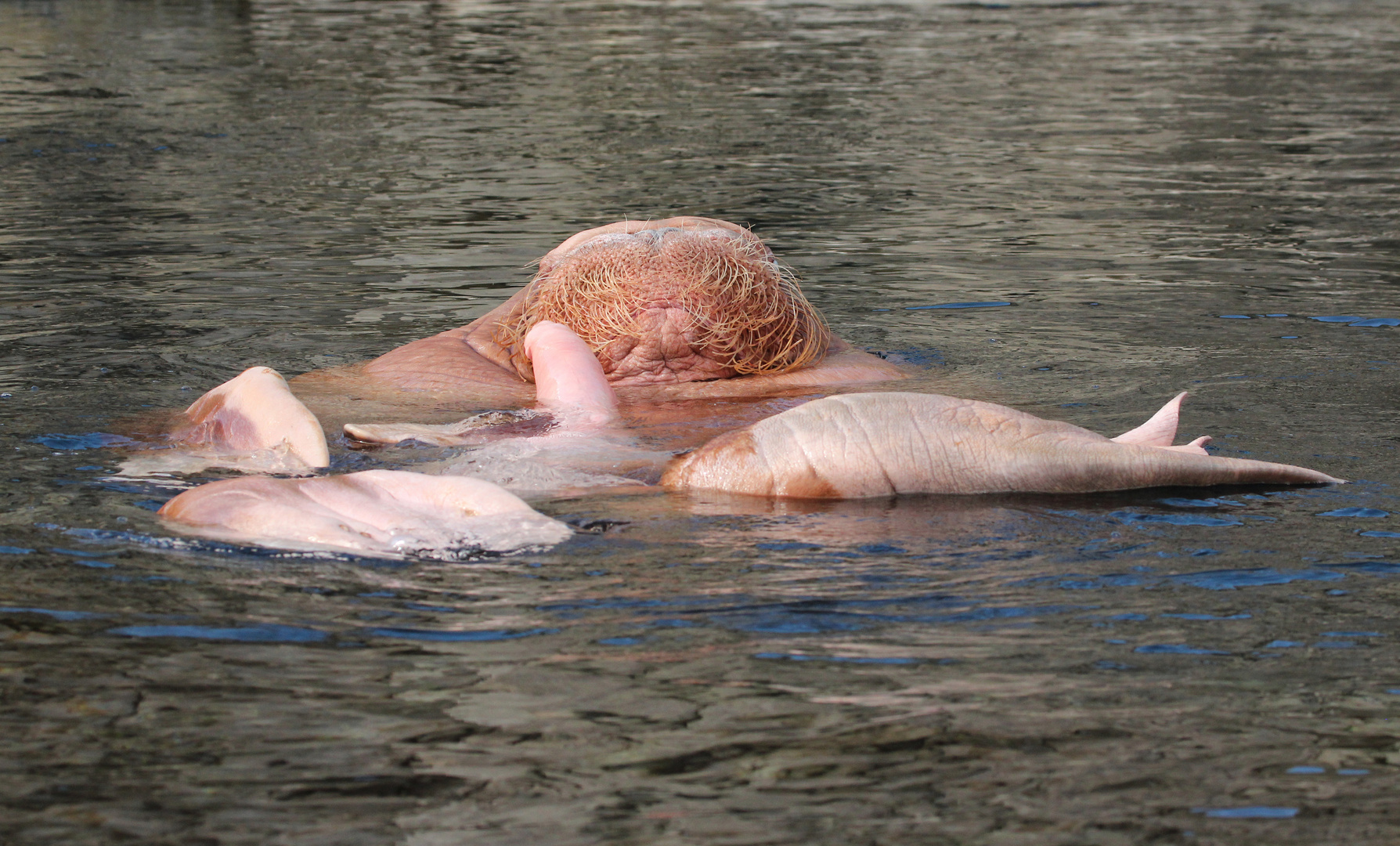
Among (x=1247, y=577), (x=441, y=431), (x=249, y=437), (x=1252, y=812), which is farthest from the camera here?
(x=441, y=431)

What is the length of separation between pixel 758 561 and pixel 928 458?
34.9 inches

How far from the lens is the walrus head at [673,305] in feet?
21.2

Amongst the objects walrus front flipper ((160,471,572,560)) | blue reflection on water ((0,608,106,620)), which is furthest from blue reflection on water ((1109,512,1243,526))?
blue reflection on water ((0,608,106,620))

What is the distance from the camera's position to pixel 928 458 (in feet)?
15.4

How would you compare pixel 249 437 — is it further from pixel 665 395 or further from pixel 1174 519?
pixel 1174 519

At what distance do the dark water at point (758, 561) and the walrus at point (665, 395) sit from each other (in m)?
0.13

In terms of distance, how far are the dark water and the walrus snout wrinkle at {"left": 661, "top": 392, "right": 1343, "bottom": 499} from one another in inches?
3.5

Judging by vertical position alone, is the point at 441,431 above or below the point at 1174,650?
above

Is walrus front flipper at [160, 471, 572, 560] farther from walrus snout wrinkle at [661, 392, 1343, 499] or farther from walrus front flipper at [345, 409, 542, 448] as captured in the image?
walrus front flipper at [345, 409, 542, 448]

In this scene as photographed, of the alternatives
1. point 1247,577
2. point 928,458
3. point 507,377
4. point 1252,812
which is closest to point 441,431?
point 507,377

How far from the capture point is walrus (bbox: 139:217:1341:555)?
4.24m

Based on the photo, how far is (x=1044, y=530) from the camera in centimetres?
433

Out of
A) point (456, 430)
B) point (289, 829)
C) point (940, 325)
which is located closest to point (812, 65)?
point (940, 325)

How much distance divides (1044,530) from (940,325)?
4.29 metres
